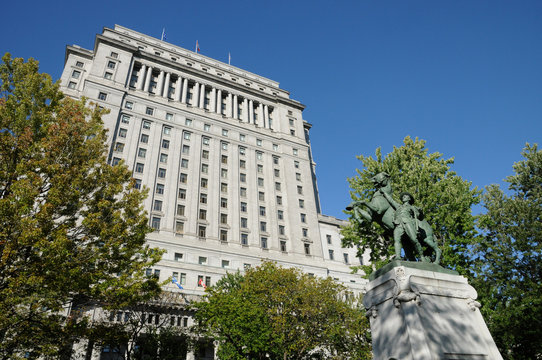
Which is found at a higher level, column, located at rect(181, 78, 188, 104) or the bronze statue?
column, located at rect(181, 78, 188, 104)

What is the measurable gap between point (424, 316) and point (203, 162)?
53812 mm

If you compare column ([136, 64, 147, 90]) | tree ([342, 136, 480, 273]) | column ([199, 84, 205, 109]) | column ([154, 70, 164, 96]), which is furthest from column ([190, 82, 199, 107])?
tree ([342, 136, 480, 273])

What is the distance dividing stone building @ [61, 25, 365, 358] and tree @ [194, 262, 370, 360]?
13.3m

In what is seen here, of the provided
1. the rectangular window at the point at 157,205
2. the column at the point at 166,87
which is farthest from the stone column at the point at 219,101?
the rectangular window at the point at 157,205

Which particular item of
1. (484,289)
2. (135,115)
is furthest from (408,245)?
(135,115)

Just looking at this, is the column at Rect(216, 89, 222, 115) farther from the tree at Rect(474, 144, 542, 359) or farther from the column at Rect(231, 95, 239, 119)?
the tree at Rect(474, 144, 542, 359)

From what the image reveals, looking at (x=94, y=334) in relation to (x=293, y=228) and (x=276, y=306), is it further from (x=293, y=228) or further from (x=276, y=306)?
(x=293, y=228)

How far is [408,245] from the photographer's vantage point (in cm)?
1152

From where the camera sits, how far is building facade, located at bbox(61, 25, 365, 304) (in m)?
51.1

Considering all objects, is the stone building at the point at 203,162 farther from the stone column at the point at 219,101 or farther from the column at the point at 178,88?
the stone column at the point at 219,101

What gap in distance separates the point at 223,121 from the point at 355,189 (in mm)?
46607

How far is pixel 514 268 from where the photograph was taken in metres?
24.9

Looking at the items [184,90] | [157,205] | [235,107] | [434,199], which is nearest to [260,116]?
[235,107]

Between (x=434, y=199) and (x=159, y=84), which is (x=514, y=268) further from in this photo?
(x=159, y=84)
